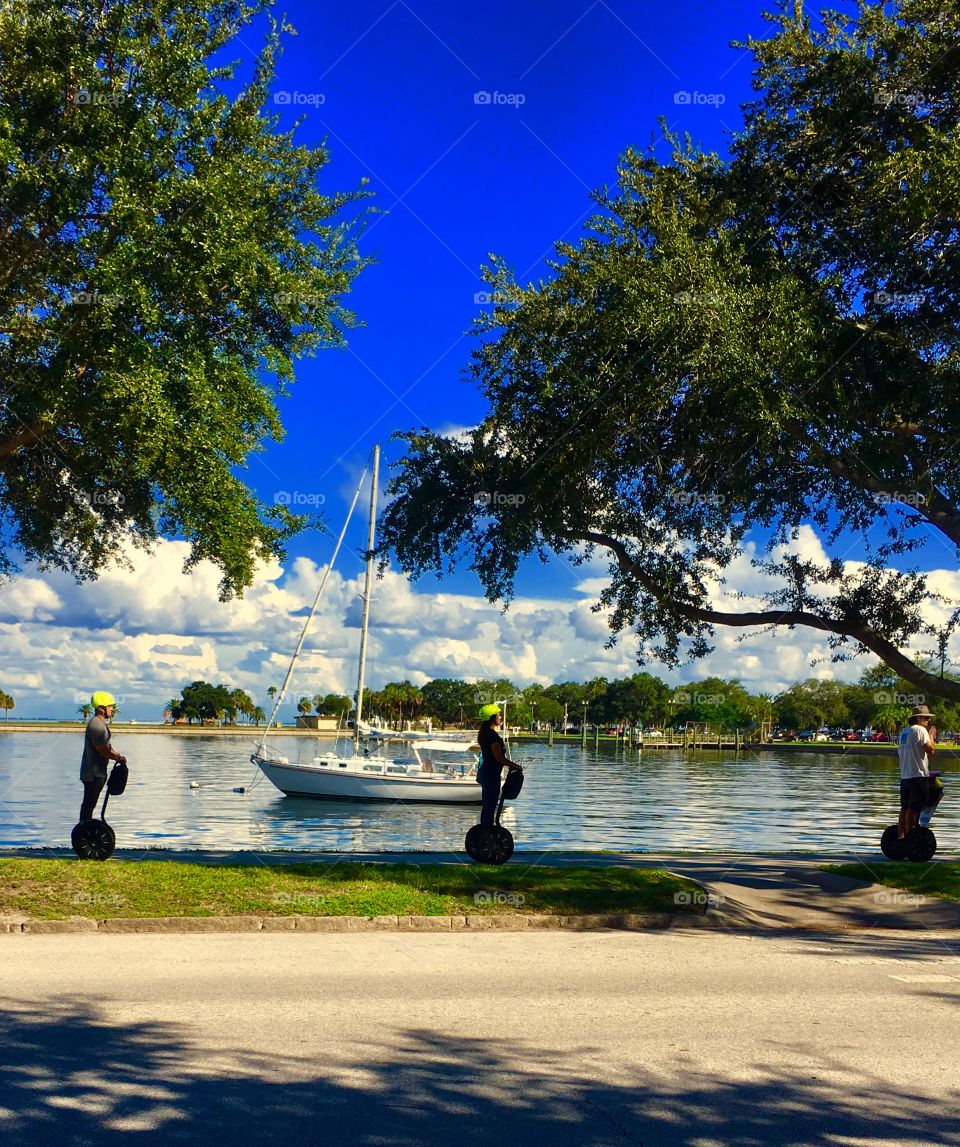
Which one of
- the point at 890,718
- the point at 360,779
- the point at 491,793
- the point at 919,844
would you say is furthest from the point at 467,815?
the point at 890,718

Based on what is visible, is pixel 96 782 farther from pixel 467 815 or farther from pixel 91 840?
pixel 467 815

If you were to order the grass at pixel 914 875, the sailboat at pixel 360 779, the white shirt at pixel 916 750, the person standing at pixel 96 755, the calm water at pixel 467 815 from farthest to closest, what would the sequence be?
1. the sailboat at pixel 360 779
2. the calm water at pixel 467 815
3. the white shirt at pixel 916 750
4. the grass at pixel 914 875
5. the person standing at pixel 96 755

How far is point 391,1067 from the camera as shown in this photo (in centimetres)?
642

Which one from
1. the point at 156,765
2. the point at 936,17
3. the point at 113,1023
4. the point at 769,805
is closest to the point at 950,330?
the point at 936,17

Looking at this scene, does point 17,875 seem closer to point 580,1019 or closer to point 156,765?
point 580,1019

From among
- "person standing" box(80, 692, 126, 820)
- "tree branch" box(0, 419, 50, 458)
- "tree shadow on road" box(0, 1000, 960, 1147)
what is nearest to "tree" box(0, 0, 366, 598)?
"tree branch" box(0, 419, 50, 458)

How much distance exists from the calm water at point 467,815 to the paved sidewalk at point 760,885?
14.5m

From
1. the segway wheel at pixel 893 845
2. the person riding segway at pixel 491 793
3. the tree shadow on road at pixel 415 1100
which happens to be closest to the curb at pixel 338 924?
the person riding segway at pixel 491 793

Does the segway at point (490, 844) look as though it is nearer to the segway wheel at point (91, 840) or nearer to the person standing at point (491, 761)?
the person standing at point (491, 761)

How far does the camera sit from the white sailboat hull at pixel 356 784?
52031 millimetres

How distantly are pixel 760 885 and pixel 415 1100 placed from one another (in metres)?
9.99

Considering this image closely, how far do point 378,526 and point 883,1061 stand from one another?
45.4ft

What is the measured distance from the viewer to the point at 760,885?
14828 millimetres

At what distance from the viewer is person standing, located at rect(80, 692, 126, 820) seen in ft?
45.6
